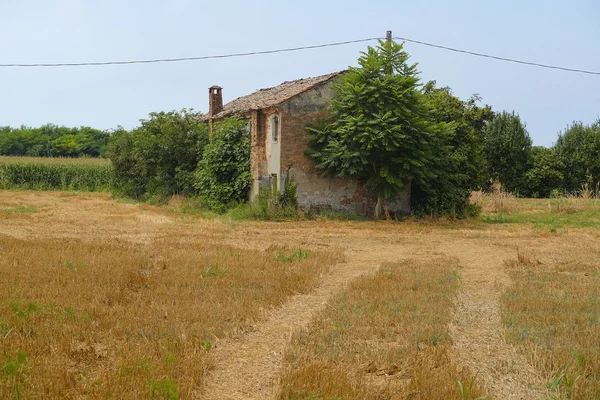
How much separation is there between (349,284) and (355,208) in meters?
16.0

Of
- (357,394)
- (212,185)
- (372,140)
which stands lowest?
(357,394)

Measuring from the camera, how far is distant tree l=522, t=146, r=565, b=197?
172 feet

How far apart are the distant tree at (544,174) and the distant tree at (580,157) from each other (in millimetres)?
883

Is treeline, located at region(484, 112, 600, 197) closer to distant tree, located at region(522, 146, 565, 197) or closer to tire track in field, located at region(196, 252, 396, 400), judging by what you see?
distant tree, located at region(522, 146, 565, 197)

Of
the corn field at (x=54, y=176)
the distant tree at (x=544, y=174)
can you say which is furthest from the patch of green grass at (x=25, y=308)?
the distant tree at (x=544, y=174)

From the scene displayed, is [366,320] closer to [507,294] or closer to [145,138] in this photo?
[507,294]

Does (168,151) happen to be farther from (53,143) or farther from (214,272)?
(53,143)

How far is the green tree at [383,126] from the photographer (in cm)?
2425

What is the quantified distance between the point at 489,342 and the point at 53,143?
8436cm

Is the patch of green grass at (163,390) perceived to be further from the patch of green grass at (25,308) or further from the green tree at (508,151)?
the green tree at (508,151)

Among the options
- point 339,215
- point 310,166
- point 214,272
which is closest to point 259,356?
point 214,272

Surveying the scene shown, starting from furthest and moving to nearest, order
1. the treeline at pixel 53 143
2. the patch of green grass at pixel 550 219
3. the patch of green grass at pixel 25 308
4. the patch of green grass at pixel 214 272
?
the treeline at pixel 53 143
the patch of green grass at pixel 550 219
the patch of green grass at pixel 214 272
the patch of green grass at pixel 25 308

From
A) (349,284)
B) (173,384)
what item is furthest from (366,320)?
(173,384)

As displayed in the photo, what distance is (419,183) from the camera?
27266 mm
